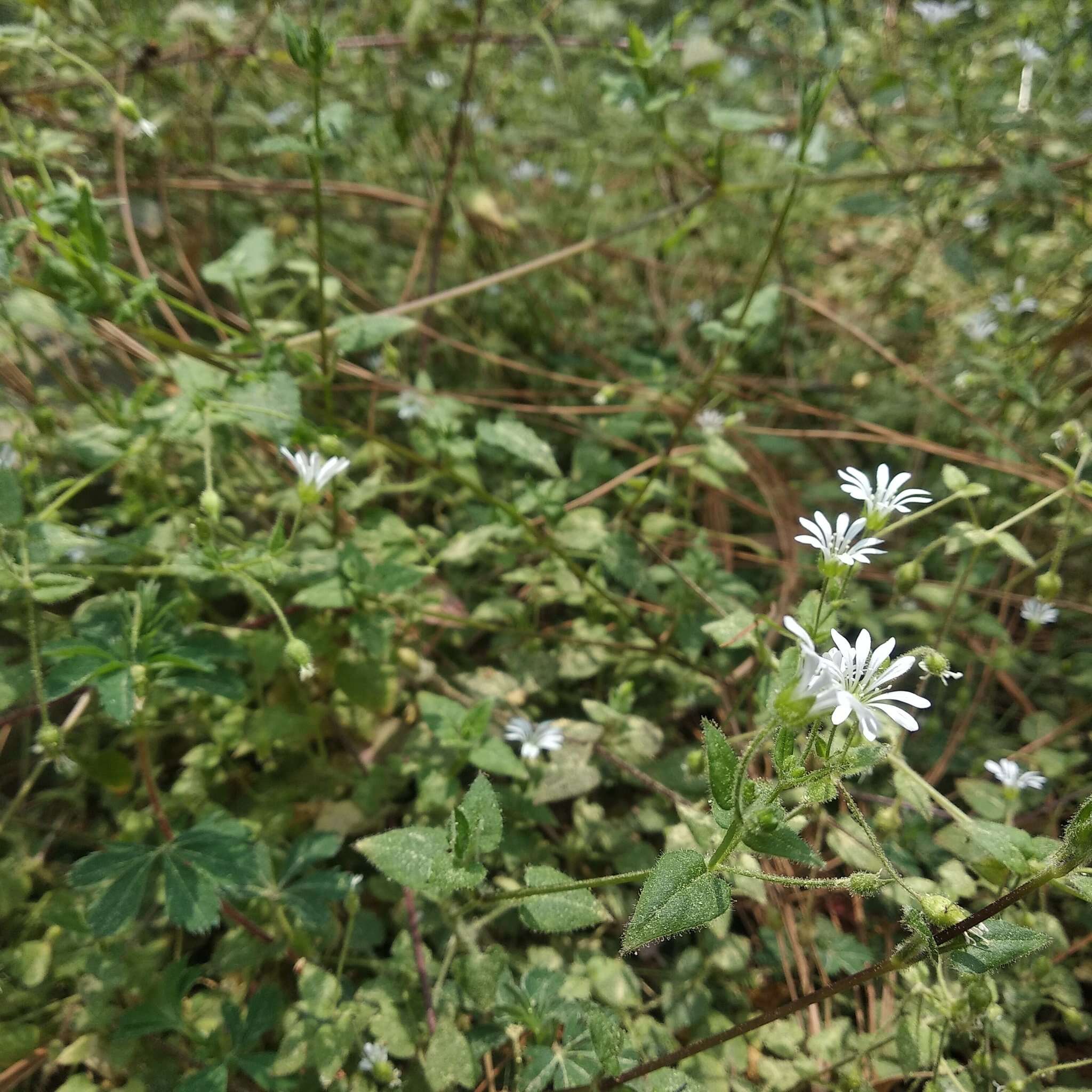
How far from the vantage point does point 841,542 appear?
3.92 feet

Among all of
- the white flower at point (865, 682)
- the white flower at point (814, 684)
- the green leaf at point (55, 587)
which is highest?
the white flower at point (814, 684)

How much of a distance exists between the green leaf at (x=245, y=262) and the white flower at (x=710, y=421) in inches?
48.6

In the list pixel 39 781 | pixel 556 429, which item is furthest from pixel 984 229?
pixel 39 781

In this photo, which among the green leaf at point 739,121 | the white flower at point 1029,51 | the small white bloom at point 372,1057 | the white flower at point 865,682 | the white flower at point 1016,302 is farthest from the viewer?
the white flower at point 1016,302

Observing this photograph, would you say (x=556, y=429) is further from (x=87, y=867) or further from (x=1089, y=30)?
(x=1089, y=30)

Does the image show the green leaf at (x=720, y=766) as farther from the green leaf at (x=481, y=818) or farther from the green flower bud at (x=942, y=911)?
the green leaf at (x=481, y=818)

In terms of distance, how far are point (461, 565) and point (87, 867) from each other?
46.3 inches

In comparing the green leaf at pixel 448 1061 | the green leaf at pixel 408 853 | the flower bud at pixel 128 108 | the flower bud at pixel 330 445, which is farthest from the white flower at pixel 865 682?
the flower bud at pixel 128 108

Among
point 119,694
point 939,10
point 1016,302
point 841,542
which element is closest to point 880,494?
point 841,542

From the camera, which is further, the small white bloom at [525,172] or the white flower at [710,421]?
the small white bloom at [525,172]

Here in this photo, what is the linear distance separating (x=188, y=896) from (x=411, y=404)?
1376 mm

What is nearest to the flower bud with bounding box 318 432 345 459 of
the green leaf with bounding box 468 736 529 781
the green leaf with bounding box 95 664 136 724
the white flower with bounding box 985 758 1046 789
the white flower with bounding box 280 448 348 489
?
the white flower with bounding box 280 448 348 489

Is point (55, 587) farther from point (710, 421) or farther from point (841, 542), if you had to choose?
point (710, 421)

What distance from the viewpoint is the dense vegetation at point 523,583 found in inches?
55.7
